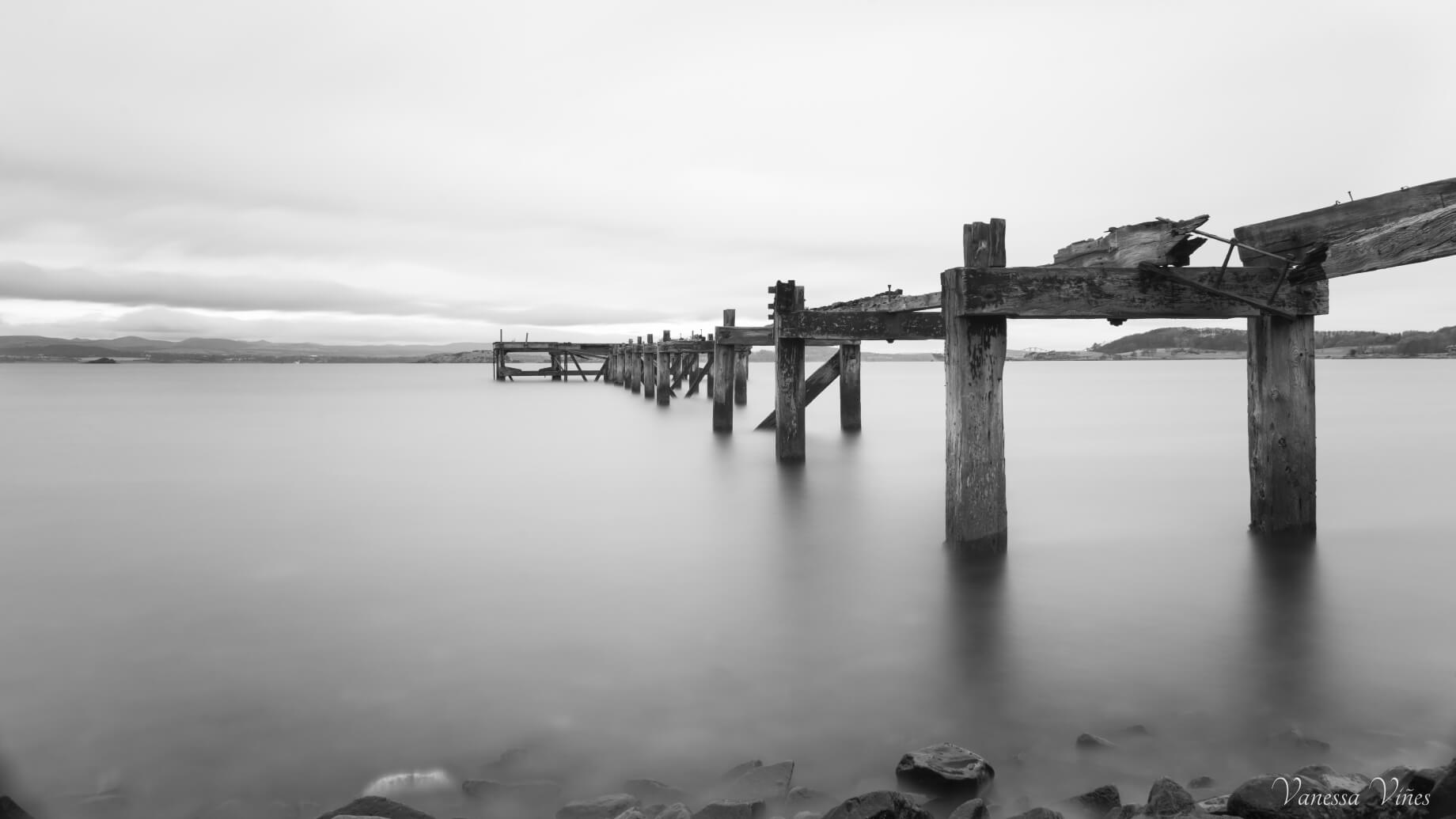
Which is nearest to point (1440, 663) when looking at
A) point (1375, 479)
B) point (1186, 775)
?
point (1186, 775)

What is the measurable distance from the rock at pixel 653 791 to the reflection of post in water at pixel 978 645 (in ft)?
4.40

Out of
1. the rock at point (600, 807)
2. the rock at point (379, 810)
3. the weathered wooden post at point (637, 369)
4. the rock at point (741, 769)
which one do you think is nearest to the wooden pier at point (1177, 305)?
the rock at point (741, 769)

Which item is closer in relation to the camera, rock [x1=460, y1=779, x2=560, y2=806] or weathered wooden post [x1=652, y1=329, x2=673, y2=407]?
rock [x1=460, y1=779, x2=560, y2=806]

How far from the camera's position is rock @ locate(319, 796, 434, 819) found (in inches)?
113

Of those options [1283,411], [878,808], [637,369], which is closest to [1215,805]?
[878,808]

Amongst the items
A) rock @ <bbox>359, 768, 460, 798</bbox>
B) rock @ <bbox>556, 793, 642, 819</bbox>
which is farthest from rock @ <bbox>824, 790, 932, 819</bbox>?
rock @ <bbox>359, 768, 460, 798</bbox>

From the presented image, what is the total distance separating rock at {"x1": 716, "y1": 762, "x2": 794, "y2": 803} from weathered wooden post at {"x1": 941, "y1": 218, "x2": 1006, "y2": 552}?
290 cm

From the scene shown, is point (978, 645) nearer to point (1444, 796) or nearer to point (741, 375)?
point (1444, 796)

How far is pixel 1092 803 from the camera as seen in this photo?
3.04 m

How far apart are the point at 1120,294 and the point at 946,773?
3654 millimetres

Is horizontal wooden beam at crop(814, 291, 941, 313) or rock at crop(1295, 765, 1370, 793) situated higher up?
horizontal wooden beam at crop(814, 291, 941, 313)

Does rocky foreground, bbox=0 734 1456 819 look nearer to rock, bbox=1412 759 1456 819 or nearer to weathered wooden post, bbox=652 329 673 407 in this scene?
rock, bbox=1412 759 1456 819

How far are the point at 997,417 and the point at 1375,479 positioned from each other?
8.86 meters

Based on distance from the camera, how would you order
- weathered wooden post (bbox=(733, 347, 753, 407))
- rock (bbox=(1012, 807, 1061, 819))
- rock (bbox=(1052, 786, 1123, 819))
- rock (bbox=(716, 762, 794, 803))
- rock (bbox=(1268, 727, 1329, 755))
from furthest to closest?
1. weathered wooden post (bbox=(733, 347, 753, 407))
2. rock (bbox=(1268, 727, 1329, 755))
3. rock (bbox=(716, 762, 794, 803))
4. rock (bbox=(1052, 786, 1123, 819))
5. rock (bbox=(1012, 807, 1061, 819))
